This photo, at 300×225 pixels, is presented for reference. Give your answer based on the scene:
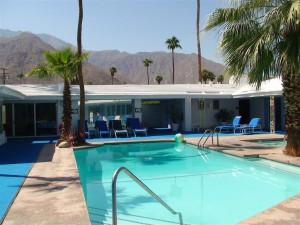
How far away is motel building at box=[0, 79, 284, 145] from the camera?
2269 cm

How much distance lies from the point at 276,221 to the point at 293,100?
7154 millimetres

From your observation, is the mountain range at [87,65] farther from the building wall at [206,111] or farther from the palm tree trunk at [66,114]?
the palm tree trunk at [66,114]

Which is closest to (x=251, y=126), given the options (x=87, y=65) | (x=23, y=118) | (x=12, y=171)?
(x=23, y=118)

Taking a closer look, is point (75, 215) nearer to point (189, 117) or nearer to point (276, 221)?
point (276, 221)

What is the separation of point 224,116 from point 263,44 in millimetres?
16865

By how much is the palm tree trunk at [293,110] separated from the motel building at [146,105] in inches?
342

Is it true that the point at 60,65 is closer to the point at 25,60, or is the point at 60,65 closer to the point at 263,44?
the point at 263,44

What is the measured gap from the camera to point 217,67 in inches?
6954

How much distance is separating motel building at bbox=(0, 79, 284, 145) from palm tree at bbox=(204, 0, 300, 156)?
8.87m

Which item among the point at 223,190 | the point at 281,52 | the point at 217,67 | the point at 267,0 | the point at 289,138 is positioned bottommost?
the point at 223,190

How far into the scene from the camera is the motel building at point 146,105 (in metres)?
22.7

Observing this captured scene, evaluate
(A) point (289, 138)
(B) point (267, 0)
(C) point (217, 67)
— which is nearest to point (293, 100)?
(A) point (289, 138)

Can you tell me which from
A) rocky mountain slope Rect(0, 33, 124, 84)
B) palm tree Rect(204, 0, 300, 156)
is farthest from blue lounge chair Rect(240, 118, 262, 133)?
rocky mountain slope Rect(0, 33, 124, 84)

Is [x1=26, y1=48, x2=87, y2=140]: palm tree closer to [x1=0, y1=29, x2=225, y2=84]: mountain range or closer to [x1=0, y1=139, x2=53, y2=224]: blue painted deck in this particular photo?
[x1=0, y1=139, x2=53, y2=224]: blue painted deck
